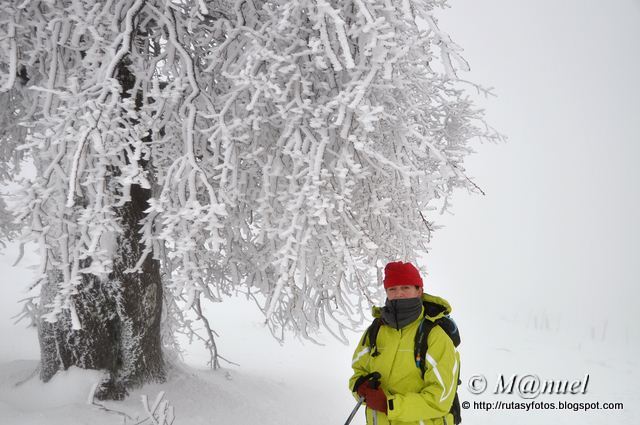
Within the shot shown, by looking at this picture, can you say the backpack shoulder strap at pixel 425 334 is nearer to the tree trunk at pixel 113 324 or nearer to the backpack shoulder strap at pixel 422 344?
the backpack shoulder strap at pixel 422 344

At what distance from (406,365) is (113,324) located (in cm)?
327

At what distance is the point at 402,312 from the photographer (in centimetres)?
317

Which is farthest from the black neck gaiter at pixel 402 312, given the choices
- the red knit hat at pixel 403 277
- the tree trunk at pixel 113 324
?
the tree trunk at pixel 113 324

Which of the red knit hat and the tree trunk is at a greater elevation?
the red knit hat

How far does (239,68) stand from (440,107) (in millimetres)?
3264

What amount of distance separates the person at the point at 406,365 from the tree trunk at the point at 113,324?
2736 millimetres

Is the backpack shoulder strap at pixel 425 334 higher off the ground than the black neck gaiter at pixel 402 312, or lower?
lower

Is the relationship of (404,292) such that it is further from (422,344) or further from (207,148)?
(207,148)

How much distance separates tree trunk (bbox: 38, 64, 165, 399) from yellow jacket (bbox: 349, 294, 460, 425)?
2734 mm

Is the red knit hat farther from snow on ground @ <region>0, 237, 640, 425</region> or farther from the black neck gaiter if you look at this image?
snow on ground @ <region>0, 237, 640, 425</region>

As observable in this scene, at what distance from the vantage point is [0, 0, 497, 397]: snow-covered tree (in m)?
3.59

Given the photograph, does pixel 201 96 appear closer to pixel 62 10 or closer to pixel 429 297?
pixel 62 10

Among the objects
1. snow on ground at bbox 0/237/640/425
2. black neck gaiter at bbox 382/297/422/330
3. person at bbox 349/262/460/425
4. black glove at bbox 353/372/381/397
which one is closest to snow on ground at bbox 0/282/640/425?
snow on ground at bbox 0/237/640/425

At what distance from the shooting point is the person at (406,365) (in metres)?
2.96
